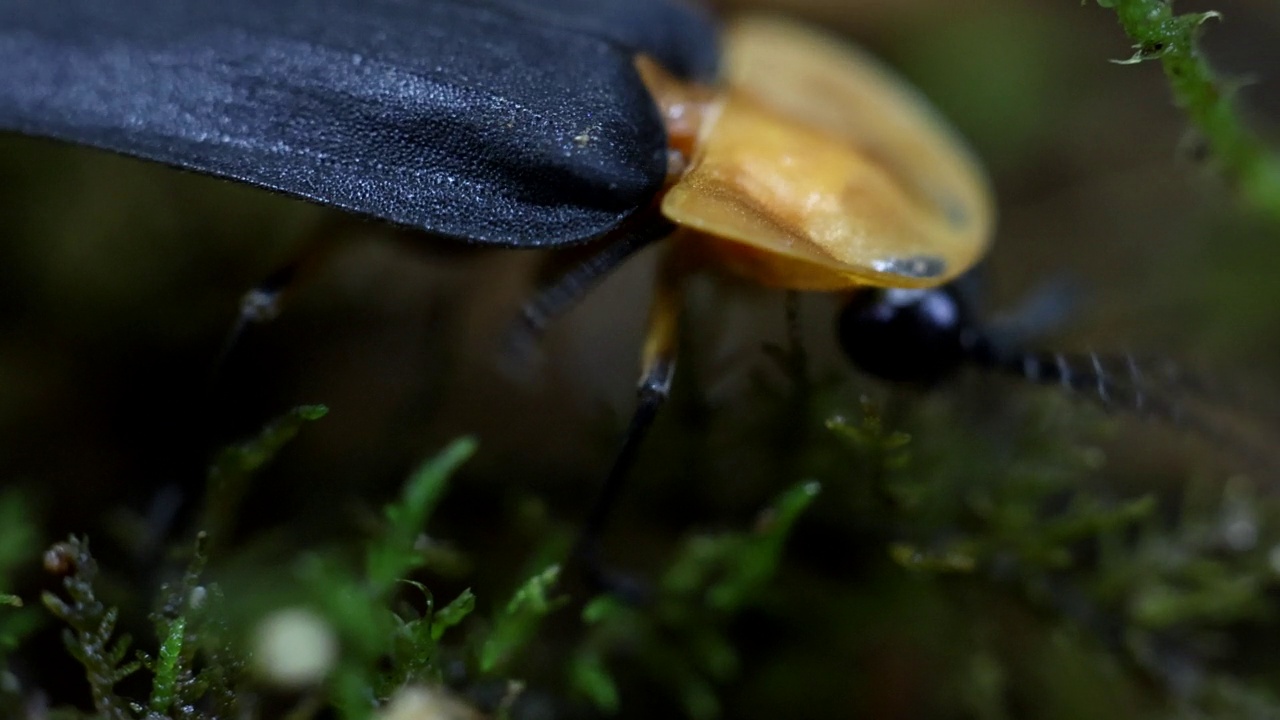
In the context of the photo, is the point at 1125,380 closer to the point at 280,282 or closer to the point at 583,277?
the point at 583,277

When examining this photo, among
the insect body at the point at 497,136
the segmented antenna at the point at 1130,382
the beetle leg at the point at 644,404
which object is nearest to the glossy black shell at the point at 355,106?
the insect body at the point at 497,136

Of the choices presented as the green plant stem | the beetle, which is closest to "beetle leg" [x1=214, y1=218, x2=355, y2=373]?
the beetle

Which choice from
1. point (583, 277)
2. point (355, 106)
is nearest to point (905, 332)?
point (583, 277)

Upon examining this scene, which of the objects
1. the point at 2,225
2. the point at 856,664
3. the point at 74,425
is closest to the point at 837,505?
the point at 856,664

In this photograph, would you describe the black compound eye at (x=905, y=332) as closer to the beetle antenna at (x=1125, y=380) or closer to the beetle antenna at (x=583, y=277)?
the beetle antenna at (x=1125, y=380)

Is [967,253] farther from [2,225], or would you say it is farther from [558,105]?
[2,225]
